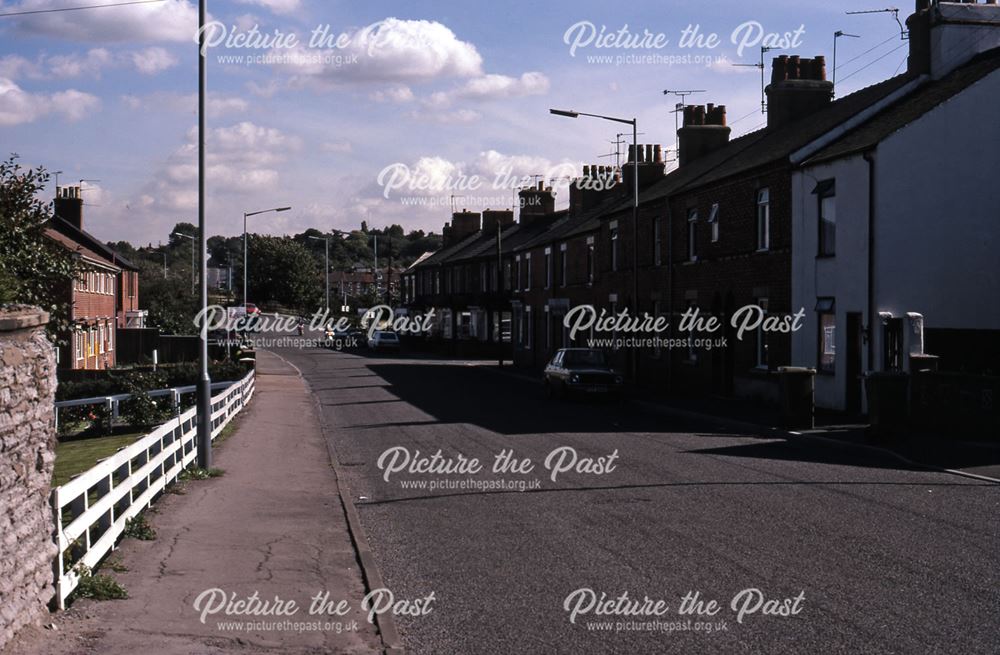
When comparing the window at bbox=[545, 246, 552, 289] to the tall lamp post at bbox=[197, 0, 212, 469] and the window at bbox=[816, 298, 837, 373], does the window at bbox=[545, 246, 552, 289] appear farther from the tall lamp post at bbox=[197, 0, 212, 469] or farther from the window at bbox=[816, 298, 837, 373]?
the tall lamp post at bbox=[197, 0, 212, 469]

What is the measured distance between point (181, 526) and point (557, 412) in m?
16.2

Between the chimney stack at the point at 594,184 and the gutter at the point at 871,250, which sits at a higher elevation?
the chimney stack at the point at 594,184

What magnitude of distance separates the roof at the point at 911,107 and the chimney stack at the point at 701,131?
14603mm

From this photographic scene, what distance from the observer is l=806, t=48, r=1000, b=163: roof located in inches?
925

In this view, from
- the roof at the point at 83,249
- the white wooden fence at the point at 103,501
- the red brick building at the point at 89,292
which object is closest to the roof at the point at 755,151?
the white wooden fence at the point at 103,501

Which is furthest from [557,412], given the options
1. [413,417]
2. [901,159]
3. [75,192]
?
[75,192]

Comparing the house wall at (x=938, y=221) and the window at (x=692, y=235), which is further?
the window at (x=692, y=235)

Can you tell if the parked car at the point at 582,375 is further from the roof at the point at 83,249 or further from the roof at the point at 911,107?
the roof at the point at 83,249

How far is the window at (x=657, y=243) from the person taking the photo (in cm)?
3660

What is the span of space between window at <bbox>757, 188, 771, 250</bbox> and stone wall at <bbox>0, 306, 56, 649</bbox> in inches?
905

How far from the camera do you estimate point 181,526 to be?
11133mm

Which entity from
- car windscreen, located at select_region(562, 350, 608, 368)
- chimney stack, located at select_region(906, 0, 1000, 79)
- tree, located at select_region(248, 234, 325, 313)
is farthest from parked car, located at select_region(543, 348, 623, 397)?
tree, located at select_region(248, 234, 325, 313)

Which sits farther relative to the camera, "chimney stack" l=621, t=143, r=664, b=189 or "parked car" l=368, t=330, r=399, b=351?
"parked car" l=368, t=330, r=399, b=351

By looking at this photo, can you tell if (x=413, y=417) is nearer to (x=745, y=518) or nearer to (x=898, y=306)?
(x=898, y=306)
